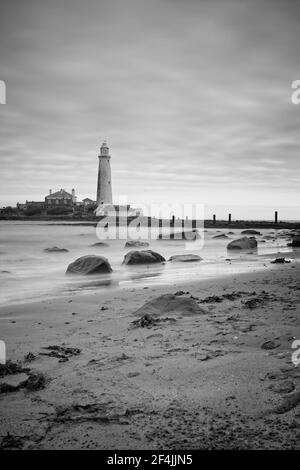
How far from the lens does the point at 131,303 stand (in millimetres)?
5324

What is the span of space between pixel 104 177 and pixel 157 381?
193 feet

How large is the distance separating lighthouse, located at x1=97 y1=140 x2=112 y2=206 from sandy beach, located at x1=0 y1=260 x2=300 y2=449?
56654 mm

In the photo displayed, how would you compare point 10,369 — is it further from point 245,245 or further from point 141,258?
point 245,245

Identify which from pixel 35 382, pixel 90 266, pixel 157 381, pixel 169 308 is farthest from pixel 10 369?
pixel 90 266

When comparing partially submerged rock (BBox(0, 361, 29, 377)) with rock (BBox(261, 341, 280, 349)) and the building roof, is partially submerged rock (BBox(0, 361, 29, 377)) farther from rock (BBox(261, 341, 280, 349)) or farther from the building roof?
the building roof

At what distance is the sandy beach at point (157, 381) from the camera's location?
1912 millimetres

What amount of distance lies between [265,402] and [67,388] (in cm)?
134

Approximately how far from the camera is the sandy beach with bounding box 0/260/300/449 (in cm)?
191

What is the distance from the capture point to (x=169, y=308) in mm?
4531

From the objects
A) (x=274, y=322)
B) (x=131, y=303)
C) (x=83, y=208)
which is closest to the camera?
(x=274, y=322)

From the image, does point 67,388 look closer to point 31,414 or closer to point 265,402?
point 31,414

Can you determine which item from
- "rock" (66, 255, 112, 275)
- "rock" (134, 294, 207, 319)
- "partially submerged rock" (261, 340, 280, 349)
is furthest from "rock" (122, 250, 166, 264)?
"partially submerged rock" (261, 340, 280, 349)

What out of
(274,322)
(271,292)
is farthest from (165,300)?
(271,292)
